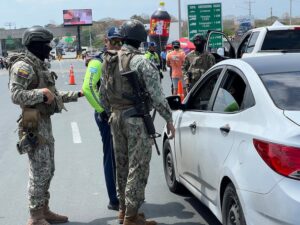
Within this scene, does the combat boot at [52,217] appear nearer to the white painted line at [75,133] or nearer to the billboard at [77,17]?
the white painted line at [75,133]

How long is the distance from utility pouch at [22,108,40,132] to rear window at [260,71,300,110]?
2126 millimetres

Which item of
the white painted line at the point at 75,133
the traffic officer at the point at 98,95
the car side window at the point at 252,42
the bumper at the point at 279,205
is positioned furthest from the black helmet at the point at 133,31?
the car side window at the point at 252,42

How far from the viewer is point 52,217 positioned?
5367mm

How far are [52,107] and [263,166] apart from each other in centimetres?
244

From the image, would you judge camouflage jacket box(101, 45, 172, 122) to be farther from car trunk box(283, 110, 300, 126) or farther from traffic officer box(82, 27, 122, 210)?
car trunk box(283, 110, 300, 126)

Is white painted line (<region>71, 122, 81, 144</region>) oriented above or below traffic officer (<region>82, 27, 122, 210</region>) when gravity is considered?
below

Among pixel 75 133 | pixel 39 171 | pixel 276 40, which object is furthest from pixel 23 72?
pixel 276 40

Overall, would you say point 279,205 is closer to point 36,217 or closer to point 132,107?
point 132,107

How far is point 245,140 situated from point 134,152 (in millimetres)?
1424

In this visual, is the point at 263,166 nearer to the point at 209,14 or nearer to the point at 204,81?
the point at 204,81

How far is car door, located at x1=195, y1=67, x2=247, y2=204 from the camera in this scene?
4086 mm

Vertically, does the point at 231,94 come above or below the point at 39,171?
above

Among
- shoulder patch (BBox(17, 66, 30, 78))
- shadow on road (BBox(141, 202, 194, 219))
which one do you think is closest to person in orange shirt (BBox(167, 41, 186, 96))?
shadow on road (BBox(141, 202, 194, 219))

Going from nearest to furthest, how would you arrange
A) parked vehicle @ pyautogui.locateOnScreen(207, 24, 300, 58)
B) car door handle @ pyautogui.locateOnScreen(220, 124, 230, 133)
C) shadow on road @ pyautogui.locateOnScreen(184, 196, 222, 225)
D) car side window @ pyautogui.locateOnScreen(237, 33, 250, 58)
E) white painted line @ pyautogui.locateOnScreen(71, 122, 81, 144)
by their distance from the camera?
1. car door handle @ pyautogui.locateOnScreen(220, 124, 230, 133)
2. shadow on road @ pyautogui.locateOnScreen(184, 196, 222, 225)
3. white painted line @ pyautogui.locateOnScreen(71, 122, 81, 144)
4. parked vehicle @ pyautogui.locateOnScreen(207, 24, 300, 58)
5. car side window @ pyautogui.locateOnScreen(237, 33, 250, 58)
